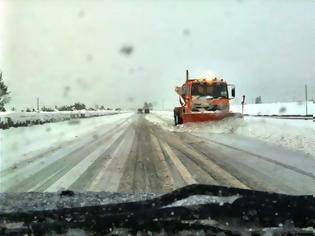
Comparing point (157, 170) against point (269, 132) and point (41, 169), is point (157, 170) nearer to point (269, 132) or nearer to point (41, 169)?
point (41, 169)

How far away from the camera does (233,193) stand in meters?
3.87

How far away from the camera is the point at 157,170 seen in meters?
11.6

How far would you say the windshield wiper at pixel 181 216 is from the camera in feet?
11.3

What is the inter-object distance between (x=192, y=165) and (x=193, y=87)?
696 inches

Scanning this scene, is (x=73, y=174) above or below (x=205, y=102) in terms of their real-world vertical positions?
below

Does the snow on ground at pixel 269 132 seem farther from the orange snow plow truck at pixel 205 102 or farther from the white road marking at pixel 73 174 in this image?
the white road marking at pixel 73 174

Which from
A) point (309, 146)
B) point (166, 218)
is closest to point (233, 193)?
point (166, 218)

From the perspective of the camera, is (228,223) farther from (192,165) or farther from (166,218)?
(192,165)

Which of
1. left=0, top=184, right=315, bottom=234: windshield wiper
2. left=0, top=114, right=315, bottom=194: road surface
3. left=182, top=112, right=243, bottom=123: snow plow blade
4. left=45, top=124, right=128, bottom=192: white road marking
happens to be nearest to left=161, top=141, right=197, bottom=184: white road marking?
left=0, top=114, right=315, bottom=194: road surface

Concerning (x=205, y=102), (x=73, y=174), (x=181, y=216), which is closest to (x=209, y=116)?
(x=205, y=102)

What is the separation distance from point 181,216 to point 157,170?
8.11m

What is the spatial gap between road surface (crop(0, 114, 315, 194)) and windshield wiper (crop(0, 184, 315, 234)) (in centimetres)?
480

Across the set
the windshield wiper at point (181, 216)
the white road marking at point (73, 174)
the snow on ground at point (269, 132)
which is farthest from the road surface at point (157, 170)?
the windshield wiper at point (181, 216)

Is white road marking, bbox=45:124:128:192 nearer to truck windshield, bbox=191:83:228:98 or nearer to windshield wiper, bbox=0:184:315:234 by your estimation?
windshield wiper, bbox=0:184:315:234
